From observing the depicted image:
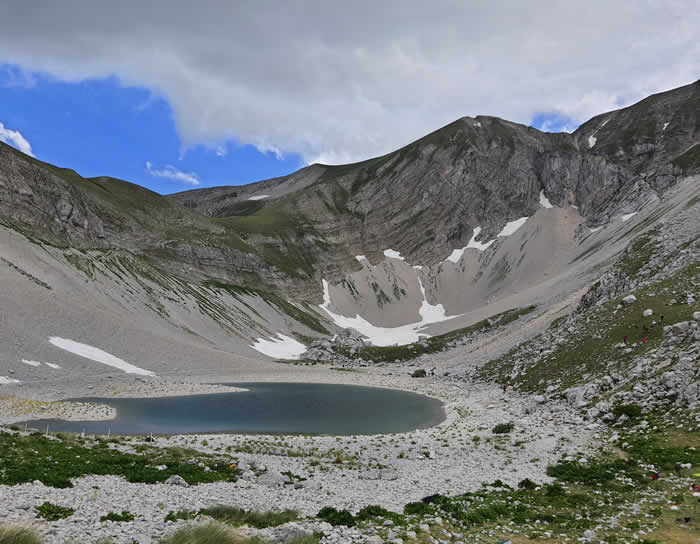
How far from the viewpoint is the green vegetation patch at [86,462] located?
1571cm

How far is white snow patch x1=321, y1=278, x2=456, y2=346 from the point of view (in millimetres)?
139650

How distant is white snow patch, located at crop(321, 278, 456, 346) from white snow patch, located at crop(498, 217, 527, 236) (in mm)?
43158

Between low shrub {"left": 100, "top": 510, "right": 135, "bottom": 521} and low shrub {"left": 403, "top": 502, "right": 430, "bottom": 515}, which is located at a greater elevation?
low shrub {"left": 403, "top": 502, "right": 430, "bottom": 515}

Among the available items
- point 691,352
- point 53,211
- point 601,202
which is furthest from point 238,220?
point 691,352

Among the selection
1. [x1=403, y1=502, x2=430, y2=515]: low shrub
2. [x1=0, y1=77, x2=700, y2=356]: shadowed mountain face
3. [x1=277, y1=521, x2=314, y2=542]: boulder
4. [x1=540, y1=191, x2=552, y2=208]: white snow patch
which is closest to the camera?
[x1=277, y1=521, x2=314, y2=542]: boulder

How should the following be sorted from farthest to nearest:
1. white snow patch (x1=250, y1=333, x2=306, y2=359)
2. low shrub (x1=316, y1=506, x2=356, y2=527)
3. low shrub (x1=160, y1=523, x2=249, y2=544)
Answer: white snow patch (x1=250, y1=333, x2=306, y2=359) < low shrub (x1=316, y1=506, x2=356, y2=527) < low shrub (x1=160, y1=523, x2=249, y2=544)

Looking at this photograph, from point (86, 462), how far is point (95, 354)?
184 ft

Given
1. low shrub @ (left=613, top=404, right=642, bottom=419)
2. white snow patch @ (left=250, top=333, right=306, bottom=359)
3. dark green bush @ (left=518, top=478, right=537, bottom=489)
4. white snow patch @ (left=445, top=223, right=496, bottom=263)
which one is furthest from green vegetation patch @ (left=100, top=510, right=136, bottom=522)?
white snow patch @ (left=445, top=223, right=496, bottom=263)

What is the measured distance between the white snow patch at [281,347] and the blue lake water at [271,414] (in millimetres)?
48554

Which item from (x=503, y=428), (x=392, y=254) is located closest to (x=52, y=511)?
(x=503, y=428)

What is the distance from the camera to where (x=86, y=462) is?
1881 centimetres

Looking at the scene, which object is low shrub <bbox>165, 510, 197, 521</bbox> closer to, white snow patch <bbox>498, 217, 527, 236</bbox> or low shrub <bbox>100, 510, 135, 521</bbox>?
low shrub <bbox>100, 510, 135, 521</bbox>

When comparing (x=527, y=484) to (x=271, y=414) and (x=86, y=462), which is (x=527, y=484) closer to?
(x=86, y=462)

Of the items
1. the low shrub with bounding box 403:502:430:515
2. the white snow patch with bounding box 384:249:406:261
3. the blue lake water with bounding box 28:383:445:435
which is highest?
the white snow patch with bounding box 384:249:406:261
